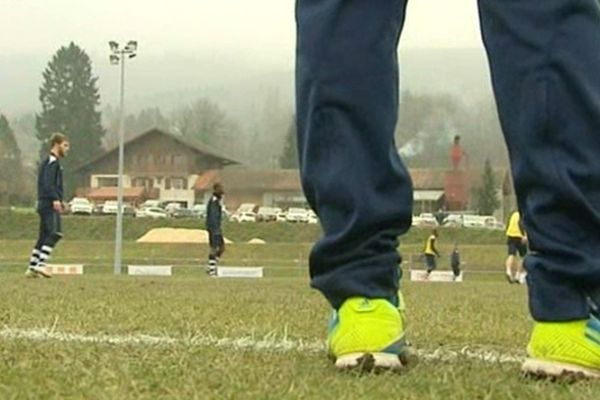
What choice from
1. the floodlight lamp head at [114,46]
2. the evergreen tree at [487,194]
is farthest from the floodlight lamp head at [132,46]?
the evergreen tree at [487,194]

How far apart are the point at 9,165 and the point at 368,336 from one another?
202 feet

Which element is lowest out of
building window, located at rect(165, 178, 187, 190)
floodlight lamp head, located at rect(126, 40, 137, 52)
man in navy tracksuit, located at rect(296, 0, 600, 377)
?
building window, located at rect(165, 178, 187, 190)

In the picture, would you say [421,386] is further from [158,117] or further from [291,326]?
[158,117]

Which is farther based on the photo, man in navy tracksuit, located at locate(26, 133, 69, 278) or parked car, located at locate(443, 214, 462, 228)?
parked car, located at locate(443, 214, 462, 228)

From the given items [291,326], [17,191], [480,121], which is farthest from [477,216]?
[291,326]

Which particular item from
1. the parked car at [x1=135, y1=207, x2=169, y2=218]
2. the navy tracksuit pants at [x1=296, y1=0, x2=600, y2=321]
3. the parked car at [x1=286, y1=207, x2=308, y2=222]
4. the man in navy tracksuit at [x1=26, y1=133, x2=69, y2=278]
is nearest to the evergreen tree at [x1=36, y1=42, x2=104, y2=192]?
the parked car at [x1=135, y1=207, x2=169, y2=218]

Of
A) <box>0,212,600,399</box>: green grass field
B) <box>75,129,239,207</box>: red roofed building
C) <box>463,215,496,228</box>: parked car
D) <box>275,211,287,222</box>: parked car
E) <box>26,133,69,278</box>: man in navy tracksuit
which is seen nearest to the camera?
<box>0,212,600,399</box>: green grass field

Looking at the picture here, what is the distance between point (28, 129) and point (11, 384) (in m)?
75.3

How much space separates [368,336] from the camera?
1611mm

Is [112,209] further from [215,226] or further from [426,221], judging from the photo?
[215,226]

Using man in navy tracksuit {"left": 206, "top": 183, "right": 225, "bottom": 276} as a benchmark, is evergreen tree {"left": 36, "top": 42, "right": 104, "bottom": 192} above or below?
above

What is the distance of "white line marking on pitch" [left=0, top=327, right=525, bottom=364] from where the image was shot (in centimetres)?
185

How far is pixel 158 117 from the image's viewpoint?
7306 centimetres

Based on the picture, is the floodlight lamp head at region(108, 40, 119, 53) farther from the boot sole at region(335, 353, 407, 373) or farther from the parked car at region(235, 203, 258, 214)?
the boot sole at region(335, 353, 407, 373)
